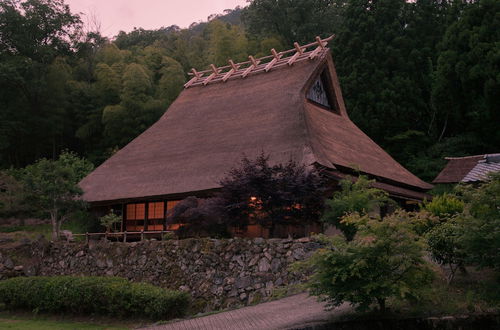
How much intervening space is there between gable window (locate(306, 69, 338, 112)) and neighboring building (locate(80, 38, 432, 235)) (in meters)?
0.05

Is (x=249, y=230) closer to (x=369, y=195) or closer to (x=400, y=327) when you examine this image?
(x=369, y=195)

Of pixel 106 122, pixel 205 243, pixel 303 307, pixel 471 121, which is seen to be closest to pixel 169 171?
pixel 205 243

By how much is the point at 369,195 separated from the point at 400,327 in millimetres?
7646

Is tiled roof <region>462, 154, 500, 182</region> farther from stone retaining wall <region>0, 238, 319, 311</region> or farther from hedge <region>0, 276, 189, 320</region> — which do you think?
hedge <region>0, 276, 189, 320</region>

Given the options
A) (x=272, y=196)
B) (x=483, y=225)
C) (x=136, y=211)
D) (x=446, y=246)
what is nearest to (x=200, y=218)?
(x=272, y=196)

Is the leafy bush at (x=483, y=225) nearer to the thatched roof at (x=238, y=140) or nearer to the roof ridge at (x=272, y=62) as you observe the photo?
the thatched roof at (x=238, y=140)

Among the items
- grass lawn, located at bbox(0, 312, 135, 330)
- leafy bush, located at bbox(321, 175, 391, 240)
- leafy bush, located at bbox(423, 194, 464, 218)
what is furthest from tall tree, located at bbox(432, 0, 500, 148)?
grass lawn, located at bbox(0, 312, 135, 330)

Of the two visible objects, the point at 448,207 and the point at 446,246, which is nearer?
the point at 446,246

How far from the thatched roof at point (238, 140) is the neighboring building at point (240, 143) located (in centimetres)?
5

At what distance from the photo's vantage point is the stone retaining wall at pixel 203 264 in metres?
13.6

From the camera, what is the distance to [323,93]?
26.1m

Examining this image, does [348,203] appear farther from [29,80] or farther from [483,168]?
[29,80]

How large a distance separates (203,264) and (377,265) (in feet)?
23.1

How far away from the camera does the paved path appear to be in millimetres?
9680
